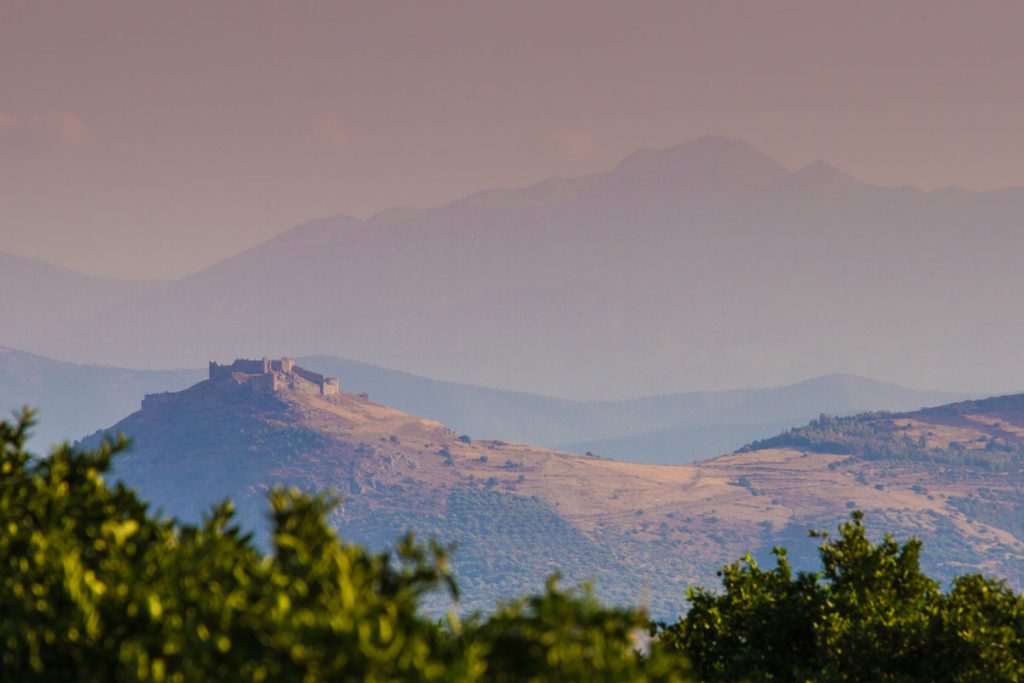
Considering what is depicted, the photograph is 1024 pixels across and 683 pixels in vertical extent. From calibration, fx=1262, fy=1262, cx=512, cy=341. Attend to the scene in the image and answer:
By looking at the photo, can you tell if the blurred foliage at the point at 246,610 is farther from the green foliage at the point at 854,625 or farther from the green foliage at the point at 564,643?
the green foliage at the point at 854,625

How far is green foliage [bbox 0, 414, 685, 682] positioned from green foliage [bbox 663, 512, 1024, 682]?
1817 cm

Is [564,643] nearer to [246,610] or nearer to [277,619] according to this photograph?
[277,619]

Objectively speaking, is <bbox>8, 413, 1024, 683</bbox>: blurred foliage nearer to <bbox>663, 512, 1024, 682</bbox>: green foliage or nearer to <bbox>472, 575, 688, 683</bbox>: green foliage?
<bbox>472, 575, 688, 683</bbox>: green foliage

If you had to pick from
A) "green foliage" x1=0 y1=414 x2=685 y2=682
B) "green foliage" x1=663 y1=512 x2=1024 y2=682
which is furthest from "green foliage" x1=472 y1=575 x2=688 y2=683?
"green foliage" x1=663 y1=512 x2=1024 y2=682

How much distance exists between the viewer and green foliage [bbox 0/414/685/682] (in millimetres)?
11922

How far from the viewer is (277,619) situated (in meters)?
12.0

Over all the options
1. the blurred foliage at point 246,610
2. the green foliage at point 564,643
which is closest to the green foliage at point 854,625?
the blurred foliage at point 246,610

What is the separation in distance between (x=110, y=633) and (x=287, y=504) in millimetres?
2559

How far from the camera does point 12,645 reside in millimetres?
13453

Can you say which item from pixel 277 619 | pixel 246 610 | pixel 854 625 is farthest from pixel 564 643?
pixel 854 625

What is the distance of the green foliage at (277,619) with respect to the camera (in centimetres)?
1192

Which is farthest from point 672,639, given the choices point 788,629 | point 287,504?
point 287,504

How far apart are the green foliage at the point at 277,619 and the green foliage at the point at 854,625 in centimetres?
1817

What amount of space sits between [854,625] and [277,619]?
920 inches
